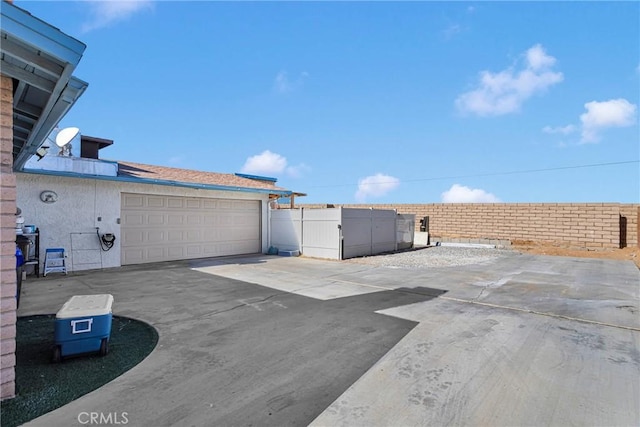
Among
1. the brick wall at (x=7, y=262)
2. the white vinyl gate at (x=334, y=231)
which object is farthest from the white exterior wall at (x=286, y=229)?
the brick wall at (x=7, y=262)

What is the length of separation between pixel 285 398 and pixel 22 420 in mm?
2007

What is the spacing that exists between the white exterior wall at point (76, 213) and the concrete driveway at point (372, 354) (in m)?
2.27

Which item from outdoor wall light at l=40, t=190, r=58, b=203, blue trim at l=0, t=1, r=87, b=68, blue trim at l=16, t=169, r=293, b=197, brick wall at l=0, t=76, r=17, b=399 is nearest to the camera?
blue trim at l=0, t=1, r=87, b=68

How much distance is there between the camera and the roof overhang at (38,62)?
2580 millimetres

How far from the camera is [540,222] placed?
1823 centimetres

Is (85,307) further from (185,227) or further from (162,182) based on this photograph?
(185,227)

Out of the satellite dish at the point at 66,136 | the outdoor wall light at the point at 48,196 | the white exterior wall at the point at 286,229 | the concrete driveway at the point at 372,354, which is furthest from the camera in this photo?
the white exterior wall at the point at 286,229

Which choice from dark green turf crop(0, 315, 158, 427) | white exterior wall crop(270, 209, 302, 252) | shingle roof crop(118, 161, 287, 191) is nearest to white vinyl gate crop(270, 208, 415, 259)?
white exterior wall crop(270, 209, 302, 252)


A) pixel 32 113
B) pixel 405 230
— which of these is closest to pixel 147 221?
pixel 32 113

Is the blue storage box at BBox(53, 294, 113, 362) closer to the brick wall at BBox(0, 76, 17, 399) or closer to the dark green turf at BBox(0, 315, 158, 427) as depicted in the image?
the dark green turf at BBox(0, 315, 158, 427)

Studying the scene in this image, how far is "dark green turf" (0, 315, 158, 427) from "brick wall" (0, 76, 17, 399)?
26 cm

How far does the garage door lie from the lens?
37.5 feet

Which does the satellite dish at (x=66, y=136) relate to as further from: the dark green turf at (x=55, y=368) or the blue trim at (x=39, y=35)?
the blue trim at (x=39, y=35)

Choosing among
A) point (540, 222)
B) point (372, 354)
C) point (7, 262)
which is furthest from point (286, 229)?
point (540, 222)
